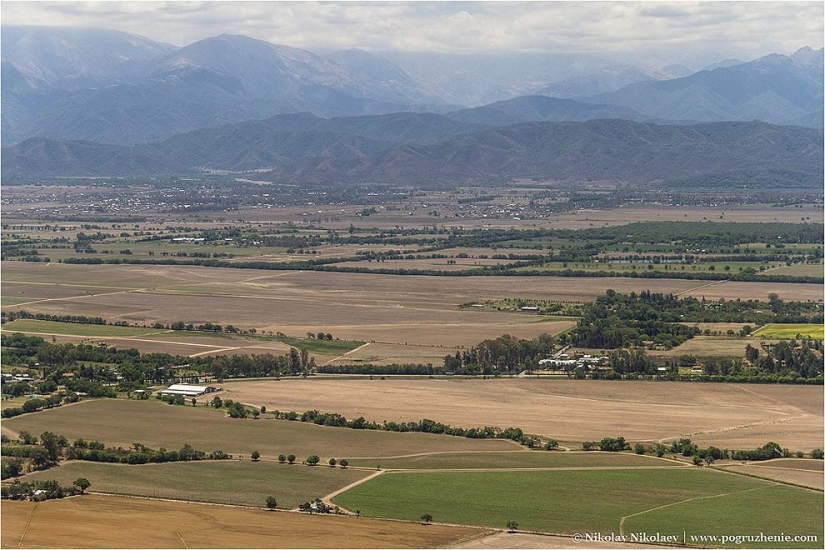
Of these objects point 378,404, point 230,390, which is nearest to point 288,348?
point 230,390

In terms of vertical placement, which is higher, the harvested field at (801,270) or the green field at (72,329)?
the harvested field at (801,270)

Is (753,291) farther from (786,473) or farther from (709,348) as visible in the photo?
(786,473)

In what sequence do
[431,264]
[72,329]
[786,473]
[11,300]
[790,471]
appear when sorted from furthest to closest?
1. [431,264]
2. [11,300]
3. [72,329]
4. [790,471]
5. [786,473]

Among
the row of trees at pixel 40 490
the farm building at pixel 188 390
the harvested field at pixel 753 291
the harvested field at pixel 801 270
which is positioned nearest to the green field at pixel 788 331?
the harvested field at pixel 753 291

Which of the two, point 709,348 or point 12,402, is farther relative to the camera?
point 709,348

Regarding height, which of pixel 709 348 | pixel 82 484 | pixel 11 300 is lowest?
pixel 82 484

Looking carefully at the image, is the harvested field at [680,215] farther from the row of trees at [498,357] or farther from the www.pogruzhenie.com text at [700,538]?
the www.pogruzhenie.com text at [700,538]

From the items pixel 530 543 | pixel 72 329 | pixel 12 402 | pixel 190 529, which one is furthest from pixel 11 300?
pixel 530 543
